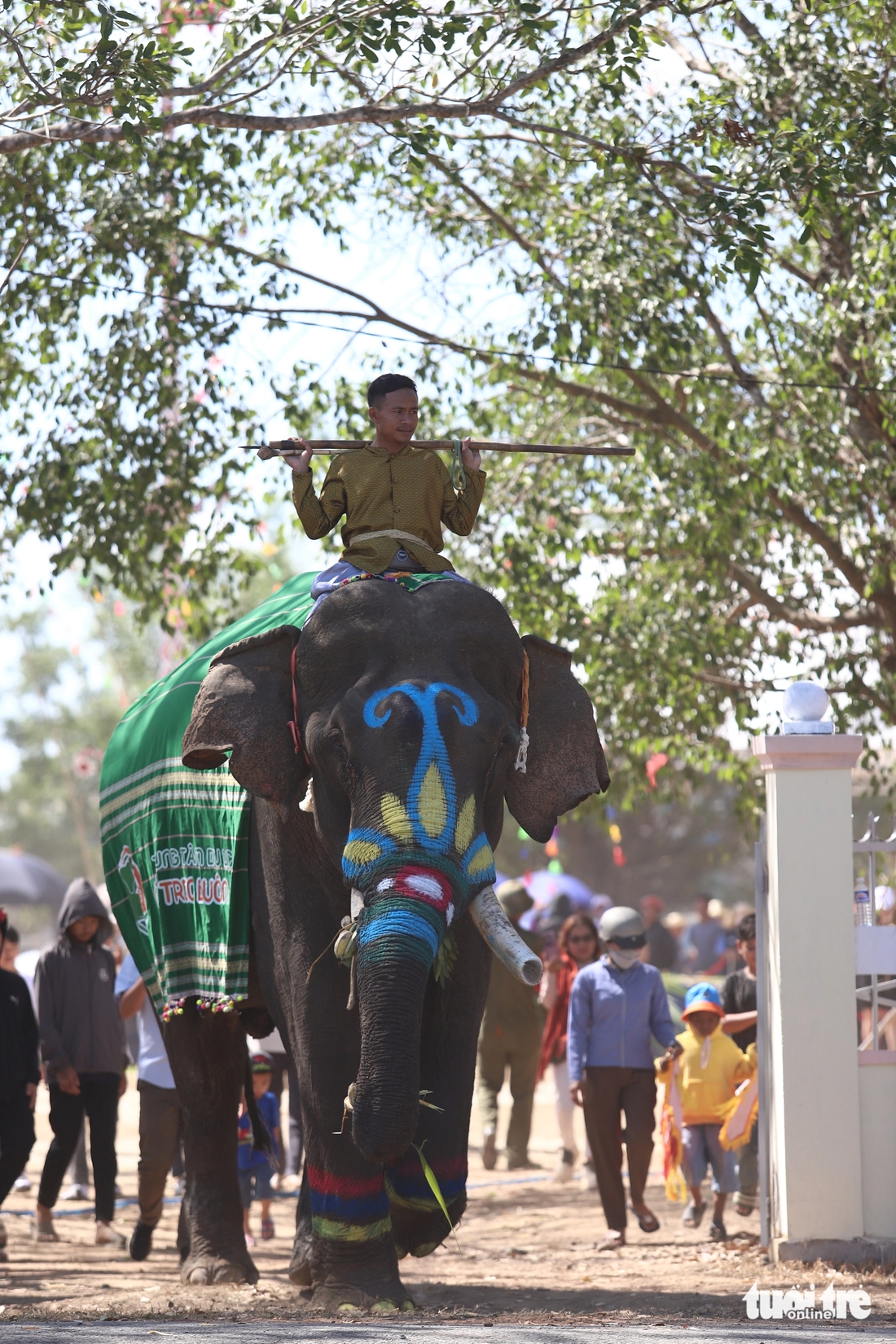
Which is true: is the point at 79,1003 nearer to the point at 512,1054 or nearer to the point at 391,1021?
the point at 512,1054

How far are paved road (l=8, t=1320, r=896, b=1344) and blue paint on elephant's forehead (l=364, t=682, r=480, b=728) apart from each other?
173 cm

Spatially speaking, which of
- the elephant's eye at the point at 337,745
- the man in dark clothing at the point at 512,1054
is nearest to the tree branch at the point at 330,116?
the elephant's eye at the point at 337,745

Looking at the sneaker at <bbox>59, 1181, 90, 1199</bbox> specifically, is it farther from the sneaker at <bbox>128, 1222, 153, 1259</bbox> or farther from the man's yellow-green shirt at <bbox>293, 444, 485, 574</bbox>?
the man's yellow-green shirt at <bbox>293, 444, 485, 574</bbox>

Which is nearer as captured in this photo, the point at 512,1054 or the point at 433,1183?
the point at 433,1183

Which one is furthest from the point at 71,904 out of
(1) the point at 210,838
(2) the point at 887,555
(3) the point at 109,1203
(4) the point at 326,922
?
(2) the point at 887,555

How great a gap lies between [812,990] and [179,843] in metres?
2.82

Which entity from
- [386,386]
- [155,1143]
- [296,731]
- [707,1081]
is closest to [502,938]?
[296,731]

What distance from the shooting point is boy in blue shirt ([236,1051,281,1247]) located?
357 inches

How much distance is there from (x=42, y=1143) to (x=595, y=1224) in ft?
21.2

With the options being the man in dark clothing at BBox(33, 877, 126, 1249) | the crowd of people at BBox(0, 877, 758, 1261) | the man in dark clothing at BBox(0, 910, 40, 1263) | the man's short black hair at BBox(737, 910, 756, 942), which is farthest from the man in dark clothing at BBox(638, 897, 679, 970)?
the man in dark clothing at BBox(0, 910, 40, 1263)

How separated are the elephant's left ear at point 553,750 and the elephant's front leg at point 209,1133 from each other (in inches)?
85.7

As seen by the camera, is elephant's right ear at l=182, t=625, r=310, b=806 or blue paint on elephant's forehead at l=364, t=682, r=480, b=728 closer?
blue paint on elephant's forehead at l=364, t=682, r=480, b=728

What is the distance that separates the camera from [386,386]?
5992 mm

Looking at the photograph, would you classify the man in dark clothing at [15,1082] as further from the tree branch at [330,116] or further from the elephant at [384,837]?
the tree branch at [330,116]
